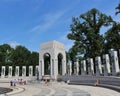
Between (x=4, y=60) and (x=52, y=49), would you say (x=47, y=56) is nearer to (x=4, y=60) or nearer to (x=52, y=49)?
(x=52, y=49)

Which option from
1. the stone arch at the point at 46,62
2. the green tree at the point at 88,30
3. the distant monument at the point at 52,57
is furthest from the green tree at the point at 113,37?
the stone arch at the point at 46,62

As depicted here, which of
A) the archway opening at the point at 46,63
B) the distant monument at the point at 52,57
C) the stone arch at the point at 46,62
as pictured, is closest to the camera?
the distant monument at the point at 52,57

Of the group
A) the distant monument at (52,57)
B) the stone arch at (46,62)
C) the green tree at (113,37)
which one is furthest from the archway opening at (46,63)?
the green tree at (113,37)

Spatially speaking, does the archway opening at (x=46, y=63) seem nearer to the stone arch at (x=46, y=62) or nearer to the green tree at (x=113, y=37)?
the stone arch at (x=46, y=62)

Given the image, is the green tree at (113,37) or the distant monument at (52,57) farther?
the green tree at (113,37)

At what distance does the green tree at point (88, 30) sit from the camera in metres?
50.0

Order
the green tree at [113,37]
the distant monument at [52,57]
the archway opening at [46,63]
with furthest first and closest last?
the archway opening at [46,63] < the green tree at [113,37] < the distant monument at [52,57]

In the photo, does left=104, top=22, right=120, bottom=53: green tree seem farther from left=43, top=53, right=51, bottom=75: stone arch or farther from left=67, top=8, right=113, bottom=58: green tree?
left=43, top=53, right=51, bottom=75: stone arch

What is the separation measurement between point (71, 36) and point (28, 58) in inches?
1247

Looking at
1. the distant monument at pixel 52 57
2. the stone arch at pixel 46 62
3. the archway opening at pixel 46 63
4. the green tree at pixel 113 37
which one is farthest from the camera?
the archway opening at pixel 46 63

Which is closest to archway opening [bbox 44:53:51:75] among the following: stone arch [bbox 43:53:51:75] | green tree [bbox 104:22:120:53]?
stone arch [bbox 43:53:51:75]

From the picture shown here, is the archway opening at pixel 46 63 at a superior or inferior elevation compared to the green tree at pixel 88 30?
inferior

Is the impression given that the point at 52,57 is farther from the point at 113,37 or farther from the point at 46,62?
the point at 113,37

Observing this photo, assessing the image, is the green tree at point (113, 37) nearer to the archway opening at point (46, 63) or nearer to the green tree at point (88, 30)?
the green tree at point (88, 30)
